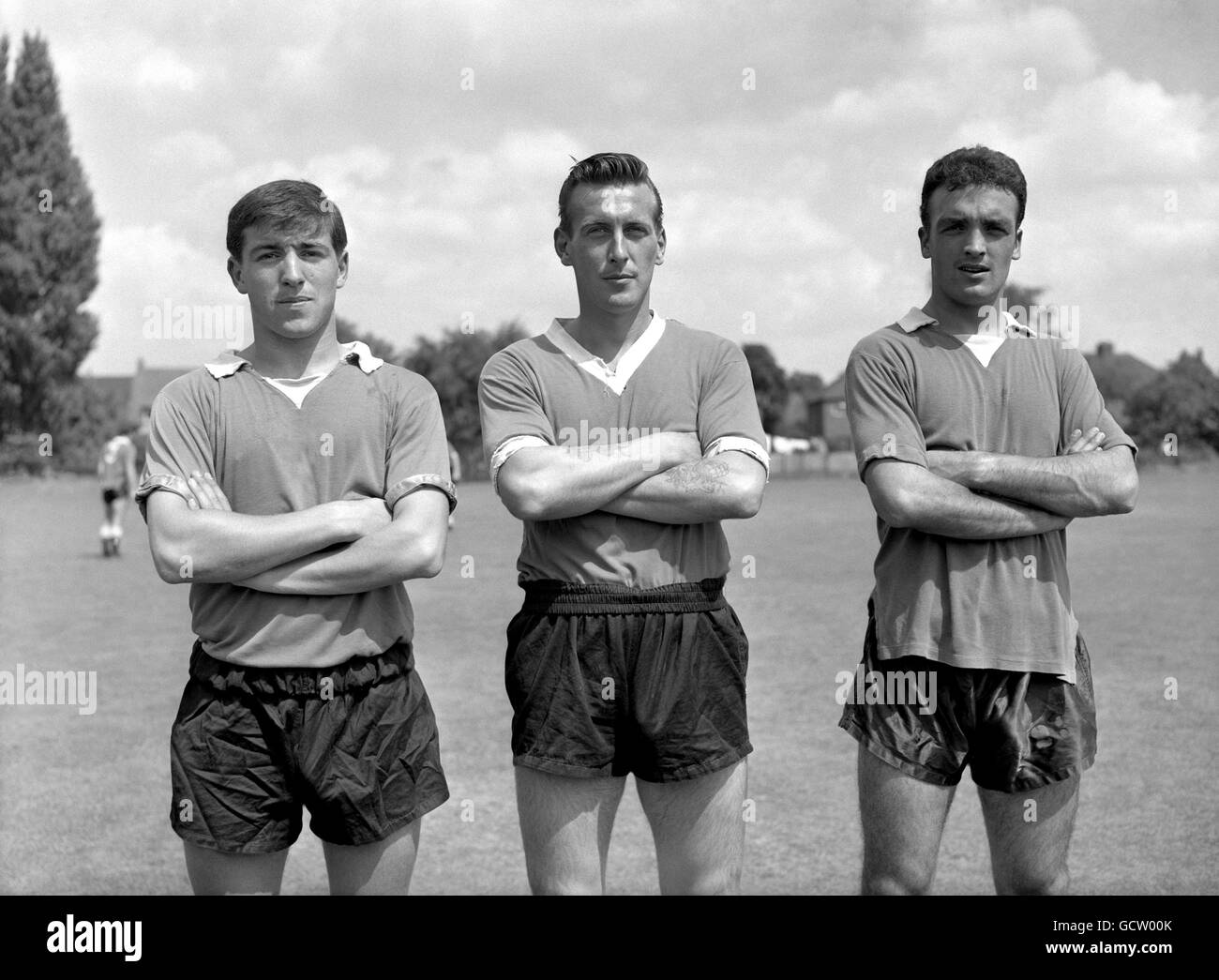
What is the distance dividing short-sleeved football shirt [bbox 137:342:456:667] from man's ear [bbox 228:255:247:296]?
233 mm

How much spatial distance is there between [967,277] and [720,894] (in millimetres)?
2018

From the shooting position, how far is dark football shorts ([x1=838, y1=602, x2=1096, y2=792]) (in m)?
3.65

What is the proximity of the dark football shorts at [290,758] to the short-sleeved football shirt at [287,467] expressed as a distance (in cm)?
8

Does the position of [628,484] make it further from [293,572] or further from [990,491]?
[990,491]

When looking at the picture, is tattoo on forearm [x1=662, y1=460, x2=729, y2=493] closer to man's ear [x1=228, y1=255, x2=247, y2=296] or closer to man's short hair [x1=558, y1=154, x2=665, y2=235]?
man's short hair [x1=558, y1=154, x2=665, y2=235]

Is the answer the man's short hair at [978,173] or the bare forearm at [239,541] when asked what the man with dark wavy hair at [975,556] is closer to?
the man's short hair at [978,173]

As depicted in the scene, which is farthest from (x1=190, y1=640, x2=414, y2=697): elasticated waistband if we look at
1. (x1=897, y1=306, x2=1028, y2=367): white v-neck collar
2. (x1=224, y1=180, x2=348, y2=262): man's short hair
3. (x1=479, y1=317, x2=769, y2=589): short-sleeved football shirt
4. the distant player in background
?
the distant player in background

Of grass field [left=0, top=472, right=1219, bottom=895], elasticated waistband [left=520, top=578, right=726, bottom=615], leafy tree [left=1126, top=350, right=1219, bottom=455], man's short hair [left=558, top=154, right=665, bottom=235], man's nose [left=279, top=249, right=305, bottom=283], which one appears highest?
leafy tree [left=1126, top=350, right=1219, bottom=455]

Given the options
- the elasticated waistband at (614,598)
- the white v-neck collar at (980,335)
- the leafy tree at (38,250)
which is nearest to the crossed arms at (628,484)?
the elasticated waistband at (614,598)

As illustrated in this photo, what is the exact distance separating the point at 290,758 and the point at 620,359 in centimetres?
153

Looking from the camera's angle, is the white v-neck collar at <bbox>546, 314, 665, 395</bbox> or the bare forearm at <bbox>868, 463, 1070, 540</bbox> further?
the white v-neck collar at <bbox>546, 314, 665, 395</bbox>

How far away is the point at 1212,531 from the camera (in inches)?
866
